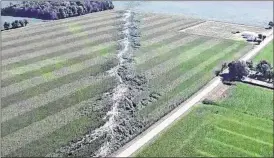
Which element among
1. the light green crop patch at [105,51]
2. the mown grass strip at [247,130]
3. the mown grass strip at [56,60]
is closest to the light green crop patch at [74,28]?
the mown grass strip at [56,60]

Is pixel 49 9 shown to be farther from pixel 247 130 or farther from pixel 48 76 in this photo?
pixel 247 130

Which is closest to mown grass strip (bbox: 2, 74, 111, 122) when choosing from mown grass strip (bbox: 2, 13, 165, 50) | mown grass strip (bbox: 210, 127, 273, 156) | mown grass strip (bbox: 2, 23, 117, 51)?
mown grass strip (bbox: 2, 23, 117, 51)

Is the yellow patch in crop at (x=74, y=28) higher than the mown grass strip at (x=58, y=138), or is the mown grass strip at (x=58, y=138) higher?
the yellow patch in crop at (x=74, y=28)

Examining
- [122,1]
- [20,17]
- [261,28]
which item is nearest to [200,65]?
[261,28]

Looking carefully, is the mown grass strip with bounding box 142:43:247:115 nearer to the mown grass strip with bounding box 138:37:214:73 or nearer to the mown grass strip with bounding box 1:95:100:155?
the mown grass strip with bounding box 138:37:214:73

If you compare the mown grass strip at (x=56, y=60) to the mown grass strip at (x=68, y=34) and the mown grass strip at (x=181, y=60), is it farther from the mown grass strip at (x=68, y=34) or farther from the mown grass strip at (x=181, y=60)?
the mown grass strip at (x=181, y=60)

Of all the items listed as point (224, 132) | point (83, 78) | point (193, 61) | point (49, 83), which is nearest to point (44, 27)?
point (83, 78)
